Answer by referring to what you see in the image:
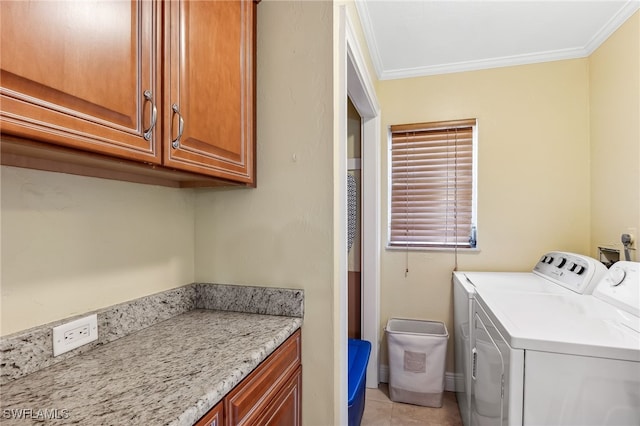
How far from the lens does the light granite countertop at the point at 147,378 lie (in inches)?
24.1

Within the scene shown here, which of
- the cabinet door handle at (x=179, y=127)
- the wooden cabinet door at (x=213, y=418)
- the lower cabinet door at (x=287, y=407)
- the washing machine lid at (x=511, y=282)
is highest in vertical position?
the cabinet door handle at (x=179, y=127)

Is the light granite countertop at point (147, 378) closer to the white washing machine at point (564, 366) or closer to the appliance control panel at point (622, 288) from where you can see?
the white washing machine at point (564, 366)

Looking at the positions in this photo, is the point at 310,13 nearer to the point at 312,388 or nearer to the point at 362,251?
the point at 312,388

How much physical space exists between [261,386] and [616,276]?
5.80ft

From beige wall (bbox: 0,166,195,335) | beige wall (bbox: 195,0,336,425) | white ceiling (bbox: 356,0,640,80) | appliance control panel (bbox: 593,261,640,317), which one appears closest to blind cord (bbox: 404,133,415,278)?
white ceiling (bbox: 356,0,640,80)

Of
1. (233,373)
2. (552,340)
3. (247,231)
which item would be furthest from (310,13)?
(552,340)

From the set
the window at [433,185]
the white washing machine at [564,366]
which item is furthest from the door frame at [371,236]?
the white washing machine at [564,366]

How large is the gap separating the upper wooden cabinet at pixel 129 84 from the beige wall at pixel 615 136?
2.16m

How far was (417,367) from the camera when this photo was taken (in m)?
2.20

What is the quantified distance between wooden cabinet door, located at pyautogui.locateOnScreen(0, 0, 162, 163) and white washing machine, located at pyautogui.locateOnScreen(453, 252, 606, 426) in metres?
1.54

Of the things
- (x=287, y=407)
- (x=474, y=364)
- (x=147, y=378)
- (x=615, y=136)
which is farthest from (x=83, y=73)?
(x=615, y=136)

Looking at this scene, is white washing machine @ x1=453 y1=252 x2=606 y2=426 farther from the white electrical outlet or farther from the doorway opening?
the white electrical outlet

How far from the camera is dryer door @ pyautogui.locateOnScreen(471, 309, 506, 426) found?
1.23 meters

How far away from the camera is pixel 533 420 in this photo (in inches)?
42.2
